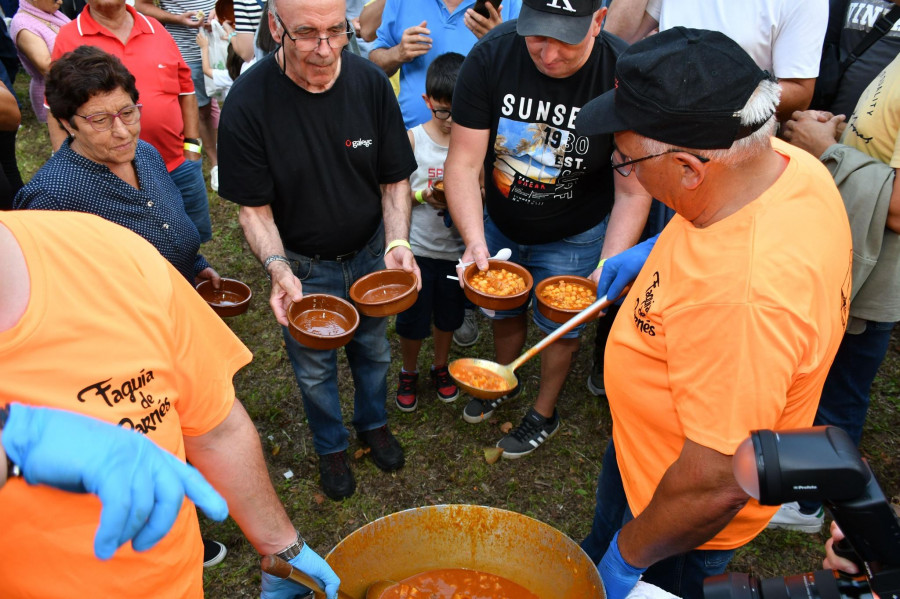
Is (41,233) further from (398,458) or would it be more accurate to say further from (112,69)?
(398,458)

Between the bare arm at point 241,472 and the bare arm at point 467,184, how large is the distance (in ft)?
5.64

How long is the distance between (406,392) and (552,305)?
1550mm

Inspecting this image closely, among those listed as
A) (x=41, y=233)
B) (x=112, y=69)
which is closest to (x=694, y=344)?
(x=41, y=233)

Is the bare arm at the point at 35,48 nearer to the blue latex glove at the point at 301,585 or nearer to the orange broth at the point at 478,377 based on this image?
the orange broth at the point at 478,377

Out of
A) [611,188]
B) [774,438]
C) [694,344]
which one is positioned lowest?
[611,188]

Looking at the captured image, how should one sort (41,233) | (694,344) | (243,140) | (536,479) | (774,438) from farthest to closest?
(536,479) → (243,140) → (694,344) → (41,233) → (774,438)

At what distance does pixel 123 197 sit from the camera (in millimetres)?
2887

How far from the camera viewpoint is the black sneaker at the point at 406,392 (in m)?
4.29

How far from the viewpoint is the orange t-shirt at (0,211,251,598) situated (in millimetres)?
1365

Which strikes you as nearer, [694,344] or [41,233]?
[41,233]

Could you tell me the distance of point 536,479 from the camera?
380 centimetres

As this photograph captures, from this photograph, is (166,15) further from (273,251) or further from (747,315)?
(747,315)

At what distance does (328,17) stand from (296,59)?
0.24m

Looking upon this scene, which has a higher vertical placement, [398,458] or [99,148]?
[99,148]
